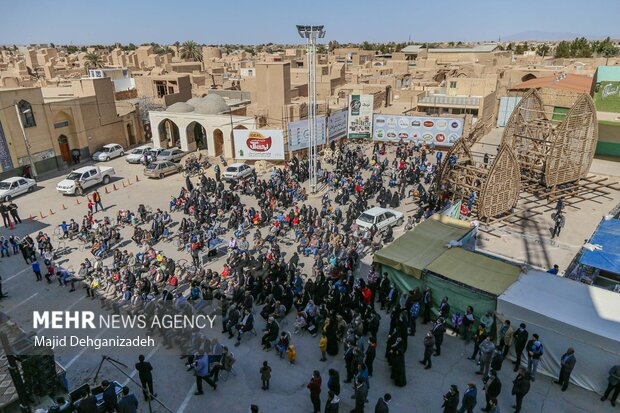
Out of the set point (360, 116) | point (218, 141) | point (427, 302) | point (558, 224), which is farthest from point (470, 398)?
point (360, 116)

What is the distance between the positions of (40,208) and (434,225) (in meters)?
20.3

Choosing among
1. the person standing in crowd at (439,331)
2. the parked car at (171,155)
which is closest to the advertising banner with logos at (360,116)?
the parked car at (171,155)

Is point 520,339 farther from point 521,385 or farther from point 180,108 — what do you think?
point 180,108

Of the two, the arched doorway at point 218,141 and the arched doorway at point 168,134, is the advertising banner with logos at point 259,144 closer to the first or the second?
the arched doorway at point 218,141

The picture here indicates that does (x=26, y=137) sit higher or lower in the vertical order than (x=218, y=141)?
higher

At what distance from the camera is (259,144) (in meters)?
29.9

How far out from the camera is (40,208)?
23.6m

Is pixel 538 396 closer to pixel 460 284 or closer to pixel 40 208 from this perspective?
pixel 460 284

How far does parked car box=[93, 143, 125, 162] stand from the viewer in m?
32.8

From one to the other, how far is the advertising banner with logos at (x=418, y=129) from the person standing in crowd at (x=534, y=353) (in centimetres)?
2491

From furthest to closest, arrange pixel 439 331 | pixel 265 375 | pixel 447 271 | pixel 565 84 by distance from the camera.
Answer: pixel 565 84 → pixel 447 271 → pixel 439 331 → pixel 265 375

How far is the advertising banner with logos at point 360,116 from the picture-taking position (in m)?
35.1

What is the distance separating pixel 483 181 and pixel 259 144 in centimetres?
1530

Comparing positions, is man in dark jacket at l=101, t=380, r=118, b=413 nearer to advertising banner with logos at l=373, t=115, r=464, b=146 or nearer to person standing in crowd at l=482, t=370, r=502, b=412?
person standing in crowd at l=482, t=370, r=502, b=412
